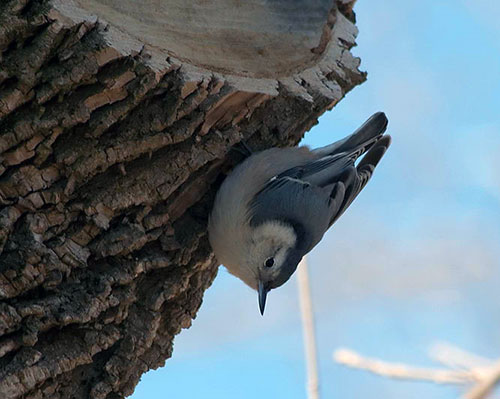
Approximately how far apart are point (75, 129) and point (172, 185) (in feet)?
0.94

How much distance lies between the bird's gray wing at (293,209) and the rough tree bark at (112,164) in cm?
22

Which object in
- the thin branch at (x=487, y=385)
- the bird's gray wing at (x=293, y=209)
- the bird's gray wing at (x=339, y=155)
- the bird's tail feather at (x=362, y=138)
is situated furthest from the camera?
the bird's tail feather at (x=362, y=138)

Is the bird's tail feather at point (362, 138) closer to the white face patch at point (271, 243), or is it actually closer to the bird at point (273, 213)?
the bird at point (273, 213)

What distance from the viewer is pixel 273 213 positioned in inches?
98.8

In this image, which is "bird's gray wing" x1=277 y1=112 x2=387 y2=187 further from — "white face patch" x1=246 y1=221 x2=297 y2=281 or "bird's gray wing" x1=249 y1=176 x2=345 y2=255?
"white face patch" x1=246 y1=221 x2=297 y2=281

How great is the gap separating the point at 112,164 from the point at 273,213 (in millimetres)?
696

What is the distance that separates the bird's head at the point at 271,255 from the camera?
2.52 m

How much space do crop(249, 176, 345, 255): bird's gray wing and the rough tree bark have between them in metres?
0.22

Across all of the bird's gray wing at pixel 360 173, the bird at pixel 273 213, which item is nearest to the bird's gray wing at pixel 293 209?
the bird at pixel 273 213

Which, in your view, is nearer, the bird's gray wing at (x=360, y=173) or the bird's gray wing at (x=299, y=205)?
the bird's gray wing at (x=299, y=205)

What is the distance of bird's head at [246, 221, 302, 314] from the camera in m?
2.52

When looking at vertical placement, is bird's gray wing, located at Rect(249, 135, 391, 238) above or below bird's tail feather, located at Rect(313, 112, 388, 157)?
below

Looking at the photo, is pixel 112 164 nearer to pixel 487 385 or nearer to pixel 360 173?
pixel 487 385

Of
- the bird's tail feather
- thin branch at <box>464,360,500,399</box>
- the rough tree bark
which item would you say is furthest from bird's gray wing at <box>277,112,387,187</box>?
thin branch at <box>464,360,500,399</box>
